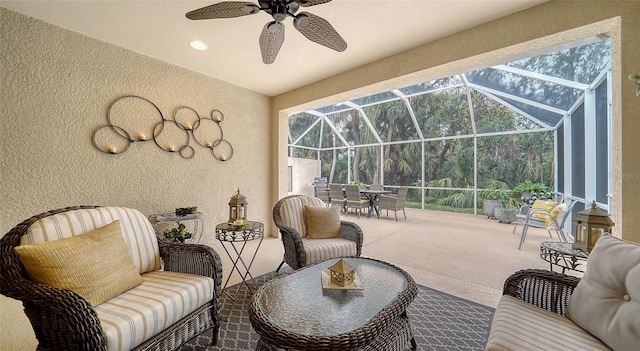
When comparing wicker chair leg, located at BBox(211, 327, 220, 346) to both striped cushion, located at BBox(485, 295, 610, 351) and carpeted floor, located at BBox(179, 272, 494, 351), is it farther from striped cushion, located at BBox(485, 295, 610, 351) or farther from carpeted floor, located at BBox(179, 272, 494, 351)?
striped cushion, located at BBox(485, 295, 610, 351)

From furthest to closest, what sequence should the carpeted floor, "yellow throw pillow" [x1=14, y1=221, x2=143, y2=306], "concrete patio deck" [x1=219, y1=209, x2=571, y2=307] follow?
"concrete patio deck" [x1=219, y1=209, x2=571, y2=307], the carpeted floor, "yellow throw pillow" [x1=14, y1=221, x2=143, y2=306]

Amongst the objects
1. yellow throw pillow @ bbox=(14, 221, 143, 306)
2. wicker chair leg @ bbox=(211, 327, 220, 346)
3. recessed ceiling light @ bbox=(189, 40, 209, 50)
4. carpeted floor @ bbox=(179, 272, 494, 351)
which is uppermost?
recessed ceiling light @ bbox=(189, 40, 209, 50)

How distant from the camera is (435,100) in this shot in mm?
7238

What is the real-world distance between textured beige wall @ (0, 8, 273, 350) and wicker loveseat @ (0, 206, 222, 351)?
2.96 ft

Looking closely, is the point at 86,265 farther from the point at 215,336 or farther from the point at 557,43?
the point at 557,43

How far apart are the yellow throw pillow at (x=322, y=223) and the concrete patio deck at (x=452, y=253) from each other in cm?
76

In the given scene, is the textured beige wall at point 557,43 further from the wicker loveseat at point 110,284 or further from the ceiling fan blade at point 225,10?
the wicker loveseat at point 110,284

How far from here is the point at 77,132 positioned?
2.58 metres

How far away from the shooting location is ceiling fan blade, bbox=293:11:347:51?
1.58 m

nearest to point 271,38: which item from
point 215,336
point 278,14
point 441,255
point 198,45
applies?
point 278,14

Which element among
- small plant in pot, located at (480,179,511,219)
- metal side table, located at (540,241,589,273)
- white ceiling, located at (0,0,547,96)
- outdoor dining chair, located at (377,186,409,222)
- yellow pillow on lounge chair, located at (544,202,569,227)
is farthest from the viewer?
small plant in pot, located at (480,179,511,219)

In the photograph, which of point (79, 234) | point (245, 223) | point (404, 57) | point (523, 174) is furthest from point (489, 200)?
point (79, 234)

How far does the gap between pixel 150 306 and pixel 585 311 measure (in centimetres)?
213

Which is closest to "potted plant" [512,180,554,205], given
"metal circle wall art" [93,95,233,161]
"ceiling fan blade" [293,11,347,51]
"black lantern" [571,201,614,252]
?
"black lantern" [571,201,614,252]
